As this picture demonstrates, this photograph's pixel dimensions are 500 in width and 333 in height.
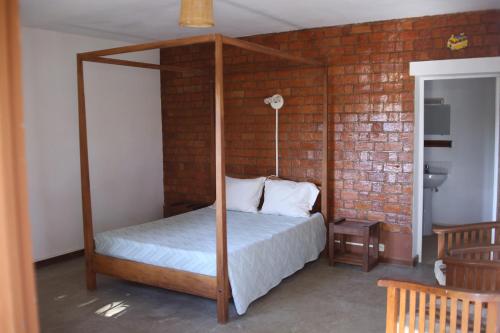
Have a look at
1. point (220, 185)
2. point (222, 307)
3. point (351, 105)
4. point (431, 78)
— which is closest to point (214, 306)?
point (222, 307)

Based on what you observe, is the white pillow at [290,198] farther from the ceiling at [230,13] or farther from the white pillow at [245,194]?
the ceiling at [230,13]

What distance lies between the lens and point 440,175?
250 inches

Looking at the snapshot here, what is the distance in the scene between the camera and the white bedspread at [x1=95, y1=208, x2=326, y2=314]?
12.4ft

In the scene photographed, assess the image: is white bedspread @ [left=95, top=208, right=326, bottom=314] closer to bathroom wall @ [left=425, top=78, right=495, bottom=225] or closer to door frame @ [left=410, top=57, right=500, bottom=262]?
door frame @ [left=410, top=57, right=500, bottom=262]

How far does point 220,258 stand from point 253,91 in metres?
2.85

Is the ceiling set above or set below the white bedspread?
above

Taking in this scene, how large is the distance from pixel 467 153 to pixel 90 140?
5107mm

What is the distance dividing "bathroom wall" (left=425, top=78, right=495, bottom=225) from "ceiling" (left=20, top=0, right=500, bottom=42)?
86.5 inches

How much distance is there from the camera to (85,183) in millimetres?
4258

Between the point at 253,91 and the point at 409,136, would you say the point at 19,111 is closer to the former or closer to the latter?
the point at 409,136

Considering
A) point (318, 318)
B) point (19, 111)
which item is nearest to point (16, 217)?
point (19, 111)

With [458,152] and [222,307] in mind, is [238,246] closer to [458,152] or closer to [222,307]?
[222,307]

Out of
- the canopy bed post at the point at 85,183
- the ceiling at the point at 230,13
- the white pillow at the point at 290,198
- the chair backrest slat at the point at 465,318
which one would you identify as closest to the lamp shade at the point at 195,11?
the ceiling at the point at 230,13

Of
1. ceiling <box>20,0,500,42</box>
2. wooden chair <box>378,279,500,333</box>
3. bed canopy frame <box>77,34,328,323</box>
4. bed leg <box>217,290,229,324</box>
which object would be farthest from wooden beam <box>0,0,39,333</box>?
ceiling <box>20,0,500,42</box>
